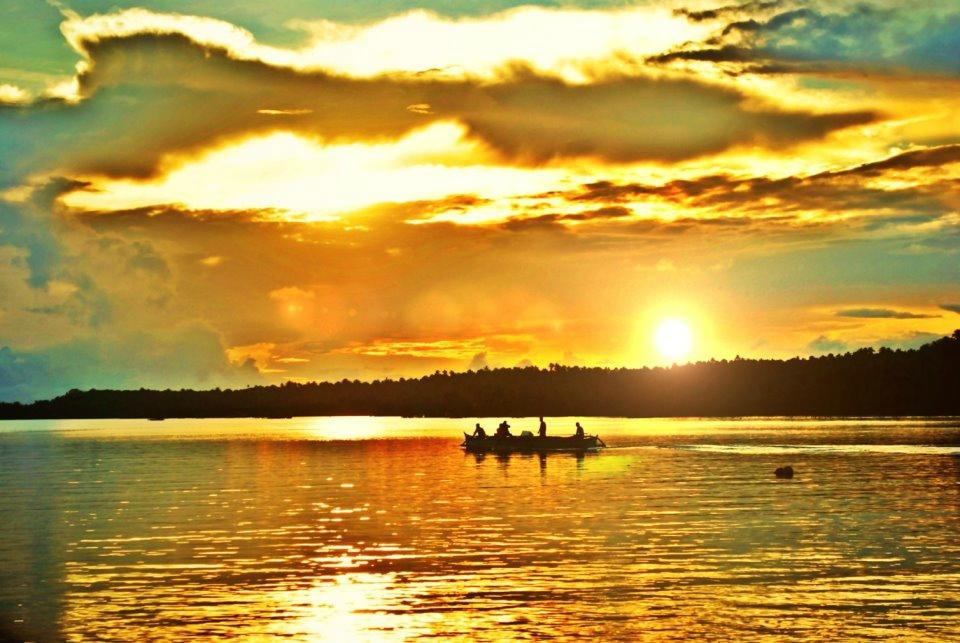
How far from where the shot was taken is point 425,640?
94.6 feet

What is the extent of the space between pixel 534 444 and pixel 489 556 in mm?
75922

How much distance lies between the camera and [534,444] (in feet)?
389

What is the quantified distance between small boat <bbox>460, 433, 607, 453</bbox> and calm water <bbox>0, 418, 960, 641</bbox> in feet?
95.1

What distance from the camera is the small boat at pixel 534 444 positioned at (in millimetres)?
118438

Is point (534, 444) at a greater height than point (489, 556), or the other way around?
point (534, 444)

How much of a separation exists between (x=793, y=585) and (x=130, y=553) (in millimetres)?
26021

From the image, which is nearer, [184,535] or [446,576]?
[446,576]

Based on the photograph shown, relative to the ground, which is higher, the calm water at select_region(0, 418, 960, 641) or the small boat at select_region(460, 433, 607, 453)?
the small boat at select_region(460, 433, 607, 453)

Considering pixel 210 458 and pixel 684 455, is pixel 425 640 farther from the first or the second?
pixel 210 458

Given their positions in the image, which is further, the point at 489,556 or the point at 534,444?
the point at 534,444

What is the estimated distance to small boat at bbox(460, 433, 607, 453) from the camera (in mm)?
118438

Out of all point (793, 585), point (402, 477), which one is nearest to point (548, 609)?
point (793, 585)

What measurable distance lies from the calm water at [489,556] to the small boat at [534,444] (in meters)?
29.0

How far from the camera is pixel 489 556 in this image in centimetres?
4288
